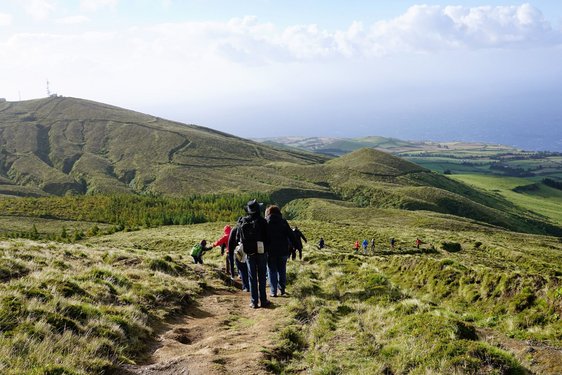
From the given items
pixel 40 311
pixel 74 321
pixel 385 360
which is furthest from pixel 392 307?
pixel 40 311

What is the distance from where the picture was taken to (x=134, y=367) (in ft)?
25.4

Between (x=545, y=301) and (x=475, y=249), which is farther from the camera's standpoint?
(x=475, y=249)

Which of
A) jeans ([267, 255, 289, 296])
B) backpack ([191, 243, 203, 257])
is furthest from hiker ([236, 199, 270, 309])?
backpack ([191, 243, 203, 257])

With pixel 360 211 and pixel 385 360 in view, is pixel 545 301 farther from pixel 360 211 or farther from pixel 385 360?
pixel 360 211

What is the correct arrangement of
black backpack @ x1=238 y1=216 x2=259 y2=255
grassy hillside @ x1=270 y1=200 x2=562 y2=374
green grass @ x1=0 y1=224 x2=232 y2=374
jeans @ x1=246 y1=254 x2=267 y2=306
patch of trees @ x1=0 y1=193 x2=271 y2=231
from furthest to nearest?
1. patch of trees @ x1=0 y1=193 x2=271 y2=231
2. jeans @ x1=246 y1=254 x2=267 y2=306
3. black backpack @ x1=238 y1=216 x2=259 y2=255
4. grassy hillside @ x1=270 y1=200 x2=562 y2=374
5. green grass @ x1=0 y1=224 x2=232 y2=374

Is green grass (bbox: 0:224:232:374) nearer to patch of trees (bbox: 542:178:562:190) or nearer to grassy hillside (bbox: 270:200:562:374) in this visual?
grassy hillside (bbox: 270:200:562:374)

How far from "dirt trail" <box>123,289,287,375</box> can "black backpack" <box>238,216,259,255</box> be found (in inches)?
80.4

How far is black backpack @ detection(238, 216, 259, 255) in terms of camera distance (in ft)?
42.2

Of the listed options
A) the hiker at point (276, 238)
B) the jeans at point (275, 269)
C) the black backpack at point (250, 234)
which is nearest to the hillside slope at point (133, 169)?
the jeans at point (275, 269)

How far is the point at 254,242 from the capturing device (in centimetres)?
1291

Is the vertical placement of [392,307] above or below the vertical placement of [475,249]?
above

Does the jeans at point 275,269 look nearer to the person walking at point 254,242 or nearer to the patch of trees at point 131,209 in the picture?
the person walking at point 254,242

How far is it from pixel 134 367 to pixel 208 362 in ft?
4.59

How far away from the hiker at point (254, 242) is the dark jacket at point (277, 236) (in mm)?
690
